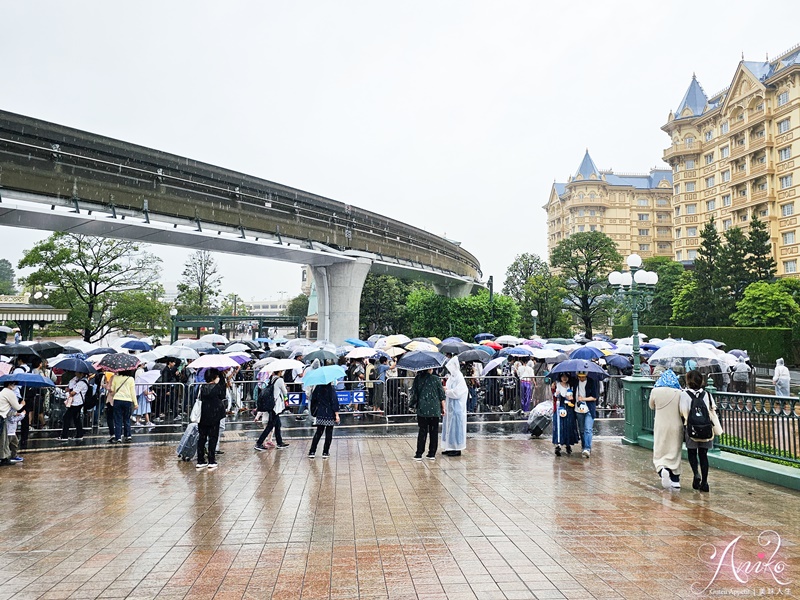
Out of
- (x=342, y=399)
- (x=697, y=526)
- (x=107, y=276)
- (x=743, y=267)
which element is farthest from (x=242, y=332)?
(x=697, y=526)

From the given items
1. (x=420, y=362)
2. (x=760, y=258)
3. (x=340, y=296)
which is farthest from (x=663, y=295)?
(x=420, y=362)

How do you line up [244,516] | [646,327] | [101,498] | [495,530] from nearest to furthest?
1. [495,530]
2. [244,516]
3. [101,498]
4. [646,327]

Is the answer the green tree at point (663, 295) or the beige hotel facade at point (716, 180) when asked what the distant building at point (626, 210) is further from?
the green tree at point (663, 295)

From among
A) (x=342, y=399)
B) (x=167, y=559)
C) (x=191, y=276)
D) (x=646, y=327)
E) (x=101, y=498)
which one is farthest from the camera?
(x=191, y=276)

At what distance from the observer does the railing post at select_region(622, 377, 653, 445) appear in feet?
40.2

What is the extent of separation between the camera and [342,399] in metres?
16.5

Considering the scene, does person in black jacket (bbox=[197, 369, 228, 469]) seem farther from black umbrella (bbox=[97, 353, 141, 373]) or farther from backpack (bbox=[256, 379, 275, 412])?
black umbrella (bbox=[97, 353, 141, 373])

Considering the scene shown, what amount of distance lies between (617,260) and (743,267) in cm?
940

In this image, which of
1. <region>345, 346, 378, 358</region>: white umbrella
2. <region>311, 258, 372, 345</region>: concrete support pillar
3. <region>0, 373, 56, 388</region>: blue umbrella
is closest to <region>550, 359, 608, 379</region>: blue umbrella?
<region>345, 346, 378, 358</region>: white umbrella

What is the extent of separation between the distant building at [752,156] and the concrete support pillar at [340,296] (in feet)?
122

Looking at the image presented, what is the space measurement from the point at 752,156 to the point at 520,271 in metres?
25.9

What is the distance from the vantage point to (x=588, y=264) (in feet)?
165

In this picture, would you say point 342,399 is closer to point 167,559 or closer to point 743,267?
point 167,559

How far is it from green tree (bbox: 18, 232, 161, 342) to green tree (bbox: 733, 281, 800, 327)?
133 feet
